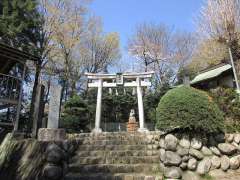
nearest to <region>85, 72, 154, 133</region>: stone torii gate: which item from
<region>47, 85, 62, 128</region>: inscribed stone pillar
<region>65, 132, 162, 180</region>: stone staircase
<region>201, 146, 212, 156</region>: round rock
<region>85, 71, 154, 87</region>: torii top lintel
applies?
<region>85, 71, 154, 87</region>: torii top lintel

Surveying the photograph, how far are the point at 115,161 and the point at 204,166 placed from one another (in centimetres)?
250

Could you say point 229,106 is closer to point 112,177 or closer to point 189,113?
point 189,113

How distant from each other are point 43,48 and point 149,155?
57.8 ft

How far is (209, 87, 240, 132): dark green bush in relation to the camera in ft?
28.9

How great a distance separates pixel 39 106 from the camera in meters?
9.49

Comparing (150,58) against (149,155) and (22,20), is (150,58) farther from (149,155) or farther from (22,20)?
(149,155)

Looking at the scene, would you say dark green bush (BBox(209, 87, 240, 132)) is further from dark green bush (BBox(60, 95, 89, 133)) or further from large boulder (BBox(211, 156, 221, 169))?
dark green bush (BBox(60, 95, 89, 133))

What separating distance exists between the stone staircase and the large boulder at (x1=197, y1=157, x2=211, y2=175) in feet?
3.41

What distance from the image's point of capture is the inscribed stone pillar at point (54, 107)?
27.5 feet

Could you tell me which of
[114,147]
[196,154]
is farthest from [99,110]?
[196,154]

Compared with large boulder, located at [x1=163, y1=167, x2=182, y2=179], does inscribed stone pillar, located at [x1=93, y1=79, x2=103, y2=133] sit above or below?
above

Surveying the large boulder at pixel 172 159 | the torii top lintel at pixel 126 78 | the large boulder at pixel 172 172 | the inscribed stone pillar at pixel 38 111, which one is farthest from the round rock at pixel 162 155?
the torii top lintel at pixel 126 78

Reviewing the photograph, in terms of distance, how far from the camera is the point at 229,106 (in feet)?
32.3

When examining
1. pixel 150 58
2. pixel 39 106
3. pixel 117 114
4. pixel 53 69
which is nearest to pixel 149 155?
pixel 39 106
